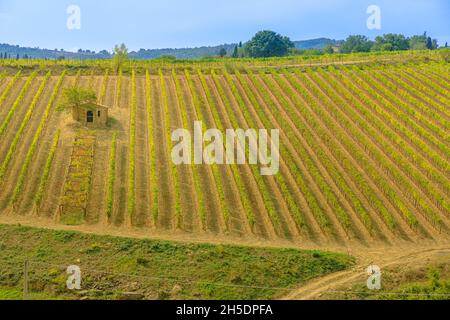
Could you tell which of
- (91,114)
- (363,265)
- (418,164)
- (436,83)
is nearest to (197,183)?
(363,265)

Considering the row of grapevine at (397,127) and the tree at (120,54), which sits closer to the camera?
the row of grapevine at (397,127)

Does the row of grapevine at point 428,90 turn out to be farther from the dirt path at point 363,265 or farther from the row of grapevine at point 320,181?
the dirt path at point 363,265

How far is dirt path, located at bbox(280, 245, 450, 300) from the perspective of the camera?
912 inches

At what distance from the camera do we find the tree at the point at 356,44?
152 metres

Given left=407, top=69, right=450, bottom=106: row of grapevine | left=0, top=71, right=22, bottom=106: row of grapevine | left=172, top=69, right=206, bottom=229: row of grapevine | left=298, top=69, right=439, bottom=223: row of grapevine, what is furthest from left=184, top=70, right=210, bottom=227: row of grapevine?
left=407, top=69, right=450, bottom=106: row of grapevine

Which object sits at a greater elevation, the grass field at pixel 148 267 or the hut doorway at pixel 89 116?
the hut doorway at pixel 89 116

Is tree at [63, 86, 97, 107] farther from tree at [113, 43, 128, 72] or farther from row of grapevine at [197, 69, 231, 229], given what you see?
tree at [113, 43, 128, 72]

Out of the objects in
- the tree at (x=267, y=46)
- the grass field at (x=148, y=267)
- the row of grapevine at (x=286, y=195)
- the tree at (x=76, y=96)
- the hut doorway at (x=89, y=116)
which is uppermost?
the tree at (x=267, y=46)

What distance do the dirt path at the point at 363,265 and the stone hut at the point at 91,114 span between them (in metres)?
26.9

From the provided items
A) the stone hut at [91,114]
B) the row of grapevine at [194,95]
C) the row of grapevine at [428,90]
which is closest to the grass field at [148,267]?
the stone hut at [91,114]
